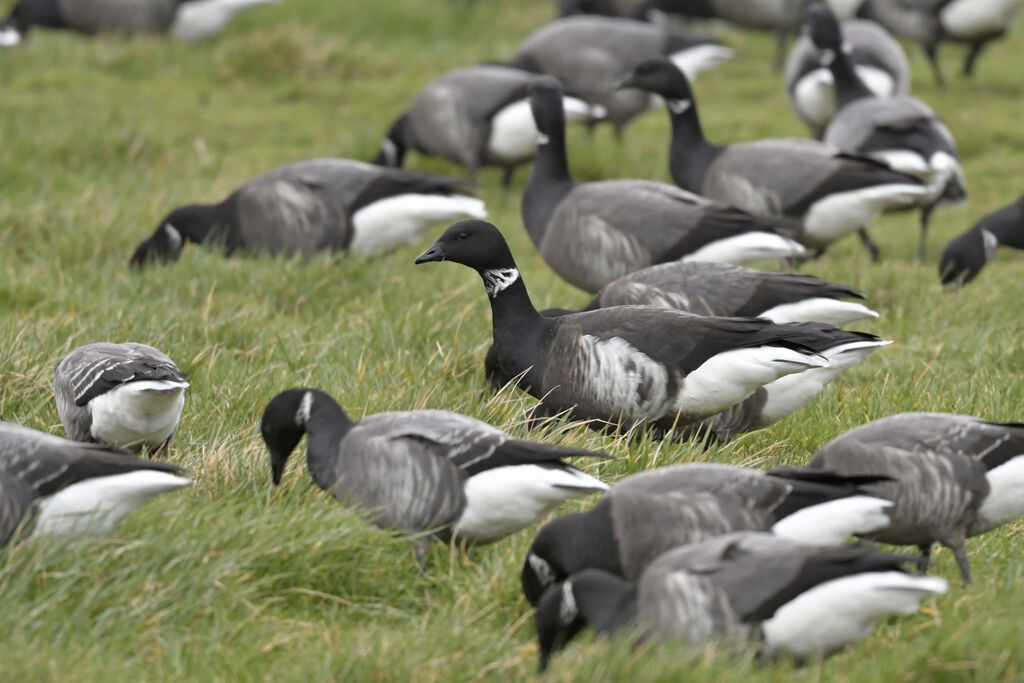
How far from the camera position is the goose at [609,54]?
1287 cm

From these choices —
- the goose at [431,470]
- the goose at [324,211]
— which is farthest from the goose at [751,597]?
the goose at [324,211]

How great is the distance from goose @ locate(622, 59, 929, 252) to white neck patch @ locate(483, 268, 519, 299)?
3.67 metres

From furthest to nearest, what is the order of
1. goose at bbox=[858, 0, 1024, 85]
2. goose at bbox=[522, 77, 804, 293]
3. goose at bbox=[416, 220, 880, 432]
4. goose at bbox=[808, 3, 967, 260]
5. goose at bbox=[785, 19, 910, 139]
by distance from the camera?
goose at bbox=[858, 0, 1024, 85] → goose at bbox=[785, 19, 910, 139] → goose at bbox=[808, 3, 967, 260] → goose at bbox=[522, 77, 804, 293] → goose at bbox=[416, 220, 880, 432]

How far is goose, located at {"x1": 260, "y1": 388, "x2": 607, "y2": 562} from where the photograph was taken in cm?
474

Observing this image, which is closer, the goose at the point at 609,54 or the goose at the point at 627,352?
the goose at the point at 627,352

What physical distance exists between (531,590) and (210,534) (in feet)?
3.53

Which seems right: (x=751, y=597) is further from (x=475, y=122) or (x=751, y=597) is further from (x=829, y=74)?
(x=829, y=74)

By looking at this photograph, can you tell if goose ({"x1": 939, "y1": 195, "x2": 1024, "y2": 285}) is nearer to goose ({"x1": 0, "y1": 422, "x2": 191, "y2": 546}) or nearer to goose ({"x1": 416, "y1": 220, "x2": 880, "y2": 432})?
goose ({"x1": 416, "y1": 220, "x2": 880, "y2": 432})

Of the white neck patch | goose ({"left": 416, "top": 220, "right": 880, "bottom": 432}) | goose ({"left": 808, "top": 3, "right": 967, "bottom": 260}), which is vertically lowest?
goose ({"left": 808, "top": 3, "right": 967, "bottom": 260})

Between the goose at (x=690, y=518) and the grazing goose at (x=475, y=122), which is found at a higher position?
the goose at (x=690, y=518)

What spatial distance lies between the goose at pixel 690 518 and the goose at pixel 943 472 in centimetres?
34

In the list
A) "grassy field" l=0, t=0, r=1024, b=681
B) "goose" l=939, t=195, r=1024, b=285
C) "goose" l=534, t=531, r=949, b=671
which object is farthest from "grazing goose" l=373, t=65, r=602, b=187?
"goose" l=534, t=531, r=949, b=671

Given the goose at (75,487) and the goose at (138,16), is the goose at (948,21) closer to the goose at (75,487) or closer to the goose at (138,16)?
the goose at (138,16)

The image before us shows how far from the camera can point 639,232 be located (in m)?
8.34
